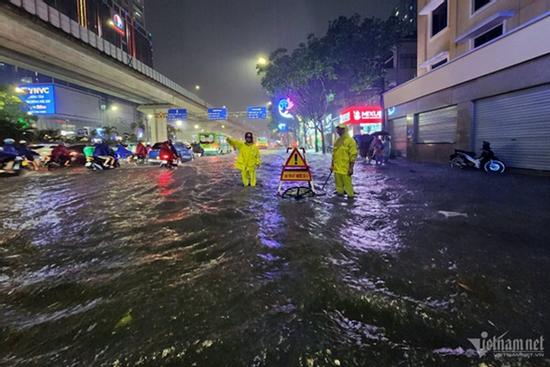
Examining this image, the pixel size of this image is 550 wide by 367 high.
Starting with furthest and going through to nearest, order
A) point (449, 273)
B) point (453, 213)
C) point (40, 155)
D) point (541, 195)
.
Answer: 1. point (40, 155)
2. point (541, 195)
3. point (453, 213)
4. point (449, 273)

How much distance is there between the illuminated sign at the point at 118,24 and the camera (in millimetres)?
29612

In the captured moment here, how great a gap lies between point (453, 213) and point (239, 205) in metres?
4.14

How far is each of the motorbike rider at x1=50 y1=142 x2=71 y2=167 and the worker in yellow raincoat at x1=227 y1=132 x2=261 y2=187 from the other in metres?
13.4

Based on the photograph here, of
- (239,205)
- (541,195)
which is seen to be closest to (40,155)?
(239,205)

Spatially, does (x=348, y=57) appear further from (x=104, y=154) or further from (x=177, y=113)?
(x=177, y=113)

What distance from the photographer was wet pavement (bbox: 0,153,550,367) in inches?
79.2

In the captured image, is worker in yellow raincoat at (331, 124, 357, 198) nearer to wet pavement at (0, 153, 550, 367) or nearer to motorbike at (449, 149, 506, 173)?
wet pavement at (0, 153, 550, 367)

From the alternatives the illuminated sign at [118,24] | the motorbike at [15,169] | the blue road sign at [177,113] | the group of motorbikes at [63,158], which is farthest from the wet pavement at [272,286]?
the blue road sign at [177,113]

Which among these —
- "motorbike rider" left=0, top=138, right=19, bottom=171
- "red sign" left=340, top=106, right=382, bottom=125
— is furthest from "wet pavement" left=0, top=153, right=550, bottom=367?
"red sign" left=340, top=106, right=382, bottom=125

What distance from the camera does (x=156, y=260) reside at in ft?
11.5

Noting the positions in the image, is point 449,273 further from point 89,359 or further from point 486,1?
point 486,1

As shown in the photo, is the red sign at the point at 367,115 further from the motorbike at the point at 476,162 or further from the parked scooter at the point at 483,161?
the parked scooter at the point at 483,161

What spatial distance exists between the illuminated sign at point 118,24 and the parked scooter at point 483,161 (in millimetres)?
Result: 31949

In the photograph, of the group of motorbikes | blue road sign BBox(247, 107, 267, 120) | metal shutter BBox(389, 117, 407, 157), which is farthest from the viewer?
blue road sign BBox(247, 107, 267, 120)
